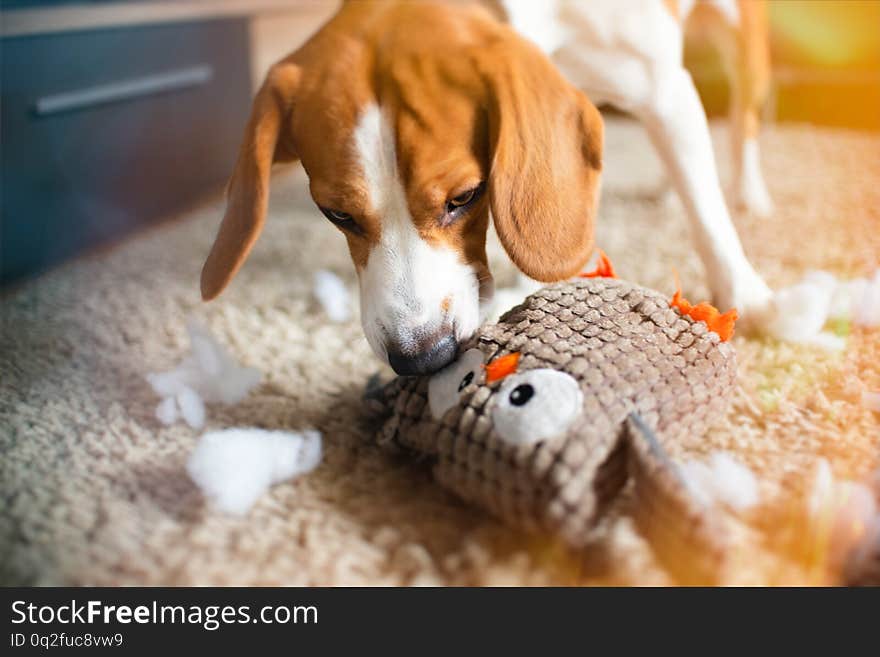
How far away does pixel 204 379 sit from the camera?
1256 millimetres

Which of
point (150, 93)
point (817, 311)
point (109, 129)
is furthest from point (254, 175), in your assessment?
point (150, 93)

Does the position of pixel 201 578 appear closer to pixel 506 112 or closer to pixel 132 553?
pixel 132 553

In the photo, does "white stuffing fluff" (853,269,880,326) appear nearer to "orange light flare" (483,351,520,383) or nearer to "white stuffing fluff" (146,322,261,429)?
"orange light flare" (483,351,520,383)

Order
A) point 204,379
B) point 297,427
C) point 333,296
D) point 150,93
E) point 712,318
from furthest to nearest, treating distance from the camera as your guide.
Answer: point 150,93 → point 333,296 → point 204,379 → point 297,427 → point 712,318

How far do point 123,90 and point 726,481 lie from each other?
1.80m

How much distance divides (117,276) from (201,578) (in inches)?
46.6

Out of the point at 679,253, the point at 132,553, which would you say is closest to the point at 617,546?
the point at 132,553

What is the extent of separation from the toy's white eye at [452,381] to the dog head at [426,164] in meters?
0.02

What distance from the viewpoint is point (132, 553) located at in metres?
0.86

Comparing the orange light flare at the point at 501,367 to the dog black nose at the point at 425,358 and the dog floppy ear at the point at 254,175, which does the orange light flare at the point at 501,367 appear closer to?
the dog black nose at the point at 425,358

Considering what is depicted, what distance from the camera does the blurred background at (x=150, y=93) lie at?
187cm

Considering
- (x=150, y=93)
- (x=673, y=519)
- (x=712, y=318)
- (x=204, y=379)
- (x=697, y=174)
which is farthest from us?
(x=150, y=93)

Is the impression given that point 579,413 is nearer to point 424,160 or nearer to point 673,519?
point 673,519
